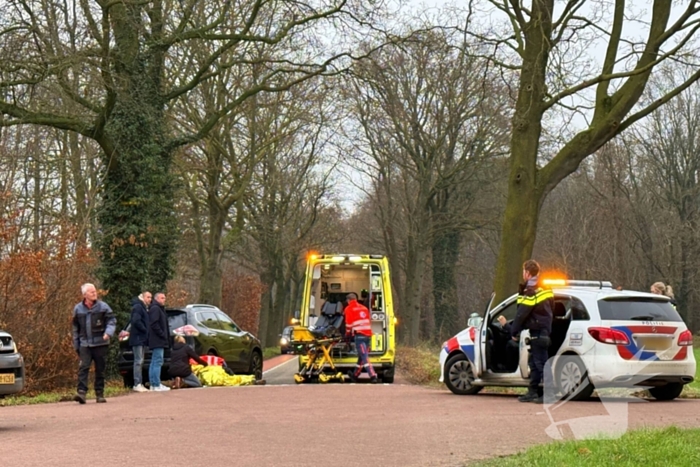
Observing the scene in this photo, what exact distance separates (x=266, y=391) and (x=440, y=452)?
28.2ft

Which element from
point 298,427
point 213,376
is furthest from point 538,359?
point 213,376

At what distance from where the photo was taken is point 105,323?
15.7 meters

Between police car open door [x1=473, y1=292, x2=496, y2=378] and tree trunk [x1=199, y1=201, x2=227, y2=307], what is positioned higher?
tree trunk [x1=199, y1=201, x2=227, y2=307]

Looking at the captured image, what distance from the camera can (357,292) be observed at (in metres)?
23.8

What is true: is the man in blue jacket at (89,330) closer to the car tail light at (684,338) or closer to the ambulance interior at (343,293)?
the ambulance interior at (343,293)

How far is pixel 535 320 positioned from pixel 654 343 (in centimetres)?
169

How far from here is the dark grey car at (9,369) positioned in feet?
38.8

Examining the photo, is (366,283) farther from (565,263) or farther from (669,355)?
(565,263)

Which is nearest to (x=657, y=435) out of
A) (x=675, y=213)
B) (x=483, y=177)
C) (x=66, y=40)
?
(x=66, y=40)

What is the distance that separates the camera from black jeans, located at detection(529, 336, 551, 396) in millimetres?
14039

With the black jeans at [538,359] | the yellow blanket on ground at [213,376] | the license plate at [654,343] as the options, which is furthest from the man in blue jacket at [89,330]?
the license plate at [654,343]

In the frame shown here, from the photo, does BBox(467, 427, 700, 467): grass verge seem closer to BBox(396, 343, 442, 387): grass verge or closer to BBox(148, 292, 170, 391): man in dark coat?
BBox(396, 343, 442, 387): grass verge

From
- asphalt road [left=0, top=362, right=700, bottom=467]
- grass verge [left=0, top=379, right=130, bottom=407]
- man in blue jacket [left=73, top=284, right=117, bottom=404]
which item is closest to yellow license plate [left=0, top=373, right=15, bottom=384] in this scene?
asphalt road [left=0, top=362, right=700, bottom=467]

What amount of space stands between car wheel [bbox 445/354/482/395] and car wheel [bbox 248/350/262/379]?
8511 mm
